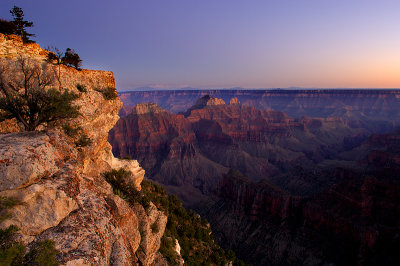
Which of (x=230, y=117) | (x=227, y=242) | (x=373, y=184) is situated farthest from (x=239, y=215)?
(x=230, y=117)

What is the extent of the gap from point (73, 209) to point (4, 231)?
1.87 metres

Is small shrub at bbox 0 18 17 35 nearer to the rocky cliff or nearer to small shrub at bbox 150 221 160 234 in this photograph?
small shrub at bbox 150 221 160 234

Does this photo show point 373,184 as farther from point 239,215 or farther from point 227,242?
point 227,242

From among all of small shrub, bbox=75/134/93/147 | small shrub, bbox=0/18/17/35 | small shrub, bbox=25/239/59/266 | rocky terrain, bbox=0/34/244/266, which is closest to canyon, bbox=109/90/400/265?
rocky terrain, bbox=0/34/244/266

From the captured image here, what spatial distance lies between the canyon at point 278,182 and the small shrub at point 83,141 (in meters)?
35.8

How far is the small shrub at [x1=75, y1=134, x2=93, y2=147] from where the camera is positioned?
13.0m

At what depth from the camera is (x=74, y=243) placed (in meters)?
6.27

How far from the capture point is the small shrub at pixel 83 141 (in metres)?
13.0

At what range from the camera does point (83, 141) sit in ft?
43.2

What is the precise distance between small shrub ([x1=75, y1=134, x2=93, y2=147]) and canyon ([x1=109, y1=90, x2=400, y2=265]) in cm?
3576

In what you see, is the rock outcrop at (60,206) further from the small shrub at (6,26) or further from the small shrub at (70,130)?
the small shrub at (6,26)

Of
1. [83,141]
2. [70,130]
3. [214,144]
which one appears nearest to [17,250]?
[70,130]

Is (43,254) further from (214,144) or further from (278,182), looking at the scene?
(214,144)

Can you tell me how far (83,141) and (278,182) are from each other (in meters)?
64.3
